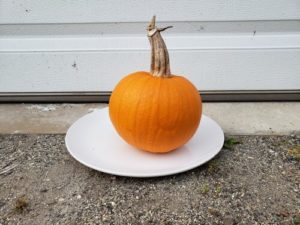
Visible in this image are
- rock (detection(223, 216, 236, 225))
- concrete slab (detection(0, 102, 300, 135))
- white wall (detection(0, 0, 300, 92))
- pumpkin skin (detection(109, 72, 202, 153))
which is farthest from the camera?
white wall (detection(0, 0, 300, 92))

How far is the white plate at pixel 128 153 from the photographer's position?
4.78ft

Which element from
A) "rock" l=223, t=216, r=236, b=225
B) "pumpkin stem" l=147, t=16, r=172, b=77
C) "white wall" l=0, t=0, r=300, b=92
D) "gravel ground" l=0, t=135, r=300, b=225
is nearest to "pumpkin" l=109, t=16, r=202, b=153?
→ "pumpkin stem" l=147, t=16, r=172, b=77

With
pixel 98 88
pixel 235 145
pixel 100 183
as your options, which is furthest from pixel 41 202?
pixel 98 88

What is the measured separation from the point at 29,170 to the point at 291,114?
1.61m

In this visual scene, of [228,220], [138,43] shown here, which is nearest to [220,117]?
[138,43]

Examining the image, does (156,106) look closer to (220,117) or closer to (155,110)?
(155,110)

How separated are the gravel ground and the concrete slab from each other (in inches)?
11.4

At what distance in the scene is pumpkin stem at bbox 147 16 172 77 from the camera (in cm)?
146

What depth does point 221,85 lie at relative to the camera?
2.41m

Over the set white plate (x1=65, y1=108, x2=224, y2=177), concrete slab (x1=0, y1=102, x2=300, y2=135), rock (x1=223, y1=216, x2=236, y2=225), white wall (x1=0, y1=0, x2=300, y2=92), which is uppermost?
white wall (x1=0, y1=0, x2=300, y2=92)

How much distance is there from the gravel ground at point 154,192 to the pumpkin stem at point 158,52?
46 centimetres

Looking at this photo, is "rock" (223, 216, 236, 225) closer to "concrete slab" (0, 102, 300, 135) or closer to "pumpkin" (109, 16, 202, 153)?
"pumpkin" (109, 16, 202, 153)

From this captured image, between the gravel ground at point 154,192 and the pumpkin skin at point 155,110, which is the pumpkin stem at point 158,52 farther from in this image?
the gravel ground at point 154,192

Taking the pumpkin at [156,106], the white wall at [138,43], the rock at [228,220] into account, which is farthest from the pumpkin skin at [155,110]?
the white wall at [138,43]
